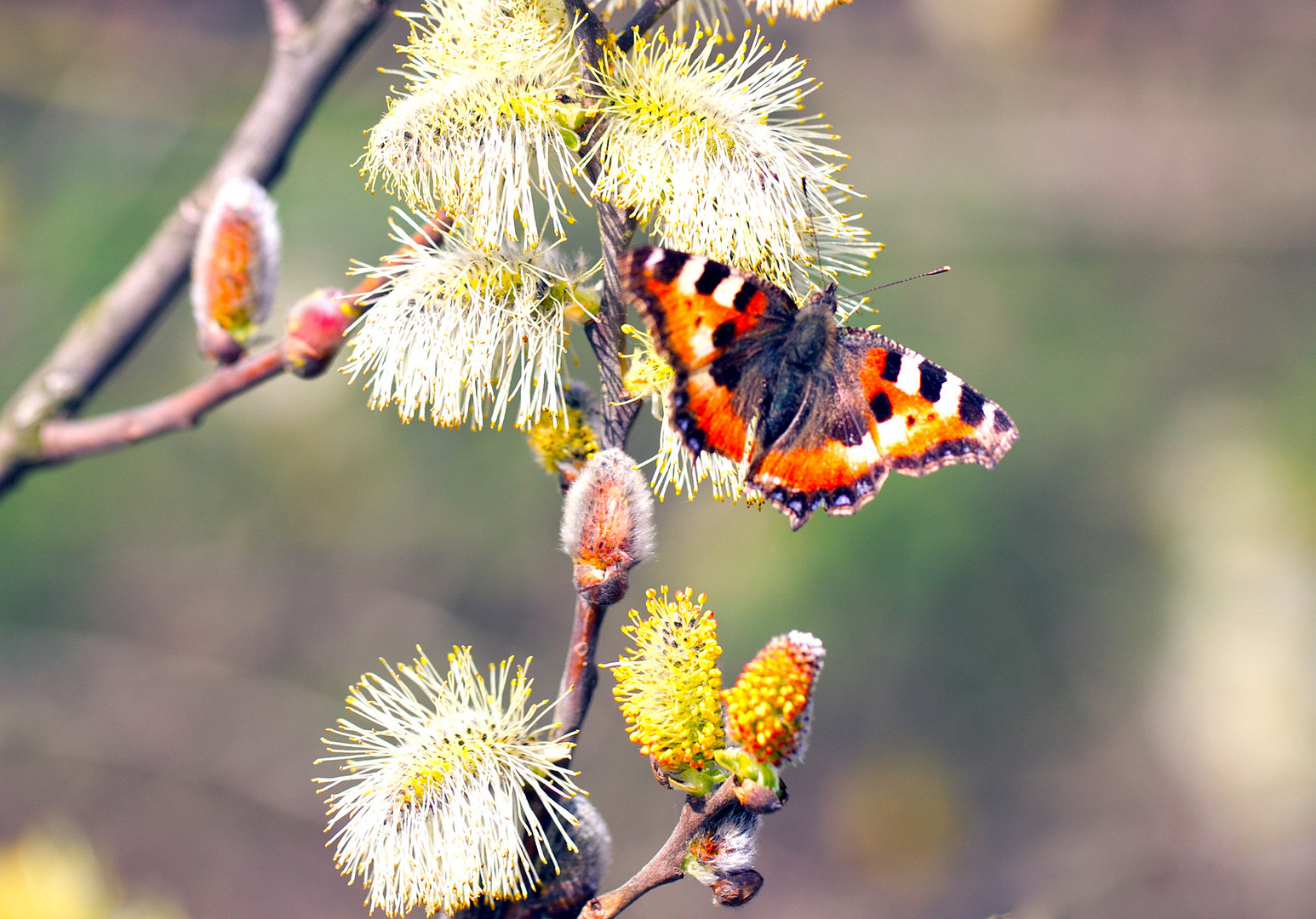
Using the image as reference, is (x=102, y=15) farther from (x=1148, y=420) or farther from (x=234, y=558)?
(x=1148, y=420)

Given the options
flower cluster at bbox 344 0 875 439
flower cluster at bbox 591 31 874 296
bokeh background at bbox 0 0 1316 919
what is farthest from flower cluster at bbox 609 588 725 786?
bokeh background at bbox 0 0 1316 919

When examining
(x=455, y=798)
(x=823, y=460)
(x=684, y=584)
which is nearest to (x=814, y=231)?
(x=823, y=460)

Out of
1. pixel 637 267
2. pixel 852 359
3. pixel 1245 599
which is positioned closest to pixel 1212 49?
pixel 1245 599

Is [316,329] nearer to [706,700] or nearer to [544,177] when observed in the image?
[544,177]

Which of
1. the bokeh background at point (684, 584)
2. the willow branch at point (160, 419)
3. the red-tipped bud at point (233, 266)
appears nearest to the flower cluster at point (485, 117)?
the willow branch at point (160, 419)

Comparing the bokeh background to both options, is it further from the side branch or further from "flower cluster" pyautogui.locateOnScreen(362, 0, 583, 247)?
"flower cluster" pyautogui.locateOnScreen(362, 0, 583, 247)

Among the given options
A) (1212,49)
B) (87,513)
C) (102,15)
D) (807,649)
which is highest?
(1212,49)

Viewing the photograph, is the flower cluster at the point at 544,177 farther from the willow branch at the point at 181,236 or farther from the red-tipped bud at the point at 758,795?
the willow branch at the point at 181,236
